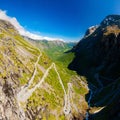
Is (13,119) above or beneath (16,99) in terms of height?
beneath

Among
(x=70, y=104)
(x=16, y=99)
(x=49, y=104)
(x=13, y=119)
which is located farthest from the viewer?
(x=70, y=104)

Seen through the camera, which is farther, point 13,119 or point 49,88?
point 49,88

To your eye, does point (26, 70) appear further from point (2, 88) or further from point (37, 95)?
point (2, 88)

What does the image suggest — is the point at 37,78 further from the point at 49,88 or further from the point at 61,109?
the point at 61,109

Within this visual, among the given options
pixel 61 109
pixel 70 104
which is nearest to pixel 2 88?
pixel 61 109

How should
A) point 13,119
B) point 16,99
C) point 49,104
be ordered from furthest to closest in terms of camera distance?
point 49,104
point 16,99
point 13,119

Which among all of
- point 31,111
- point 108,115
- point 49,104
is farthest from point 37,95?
point 108,115

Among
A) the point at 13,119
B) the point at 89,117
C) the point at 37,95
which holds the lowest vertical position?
the point at 89,117

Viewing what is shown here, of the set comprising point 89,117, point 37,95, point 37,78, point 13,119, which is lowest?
point 89,117

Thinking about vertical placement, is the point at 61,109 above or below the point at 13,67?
below
